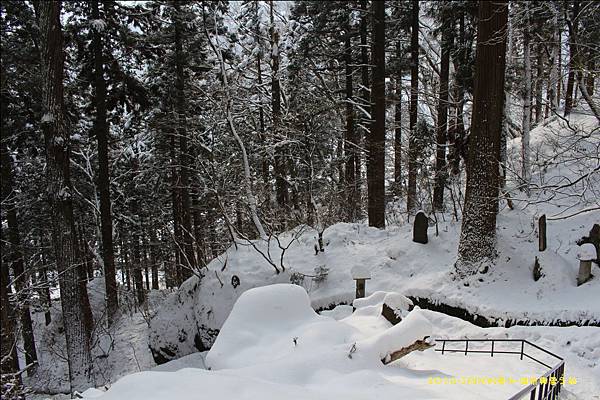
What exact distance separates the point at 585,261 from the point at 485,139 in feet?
9.12

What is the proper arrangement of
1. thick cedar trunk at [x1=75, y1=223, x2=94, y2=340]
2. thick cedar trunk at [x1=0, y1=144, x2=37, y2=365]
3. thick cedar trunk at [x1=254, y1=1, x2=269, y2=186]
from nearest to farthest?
thick cedar trunk at [x1=75, y1=223, x2=94, y2=340]
thick cedar trunk at [x1=0, y1=144, x2=37, y2=365]
thick cedar trunk at [x1=254, y1=1, x2=269, y2=186]

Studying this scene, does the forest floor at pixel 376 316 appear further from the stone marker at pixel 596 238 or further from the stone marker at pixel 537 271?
the stone marker at pixel 596 238

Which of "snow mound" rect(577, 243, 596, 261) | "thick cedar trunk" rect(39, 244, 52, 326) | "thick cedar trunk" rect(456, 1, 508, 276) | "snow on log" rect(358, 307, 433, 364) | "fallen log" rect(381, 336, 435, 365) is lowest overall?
"thick cedar trunk" rect(39, 244, 52, 326)

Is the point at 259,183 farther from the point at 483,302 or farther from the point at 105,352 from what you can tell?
the point at 483,302

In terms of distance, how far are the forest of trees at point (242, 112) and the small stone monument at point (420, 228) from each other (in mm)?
802

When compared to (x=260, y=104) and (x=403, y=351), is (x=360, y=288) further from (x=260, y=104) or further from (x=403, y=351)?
(x=260, y=104)

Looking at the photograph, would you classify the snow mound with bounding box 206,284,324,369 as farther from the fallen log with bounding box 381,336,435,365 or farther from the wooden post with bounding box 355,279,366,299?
the wooden post with bounding box 355,279,366,299

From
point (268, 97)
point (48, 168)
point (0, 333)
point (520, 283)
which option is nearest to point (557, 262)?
point (520, 283)

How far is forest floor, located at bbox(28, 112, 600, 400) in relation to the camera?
3619 mm

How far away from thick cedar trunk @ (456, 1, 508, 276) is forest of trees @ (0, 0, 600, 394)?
0.03 metres

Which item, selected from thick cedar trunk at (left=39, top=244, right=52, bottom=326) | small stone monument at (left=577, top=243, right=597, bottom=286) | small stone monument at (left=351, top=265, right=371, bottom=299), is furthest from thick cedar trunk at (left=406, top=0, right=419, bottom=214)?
thick cedar trunk at (left=39, top=244, right=52, bottom=326)

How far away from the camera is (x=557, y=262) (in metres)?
7.31

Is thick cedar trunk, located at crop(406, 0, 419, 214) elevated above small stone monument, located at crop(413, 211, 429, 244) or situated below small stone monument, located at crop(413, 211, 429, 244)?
above

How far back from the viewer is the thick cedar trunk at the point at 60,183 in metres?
6.55
